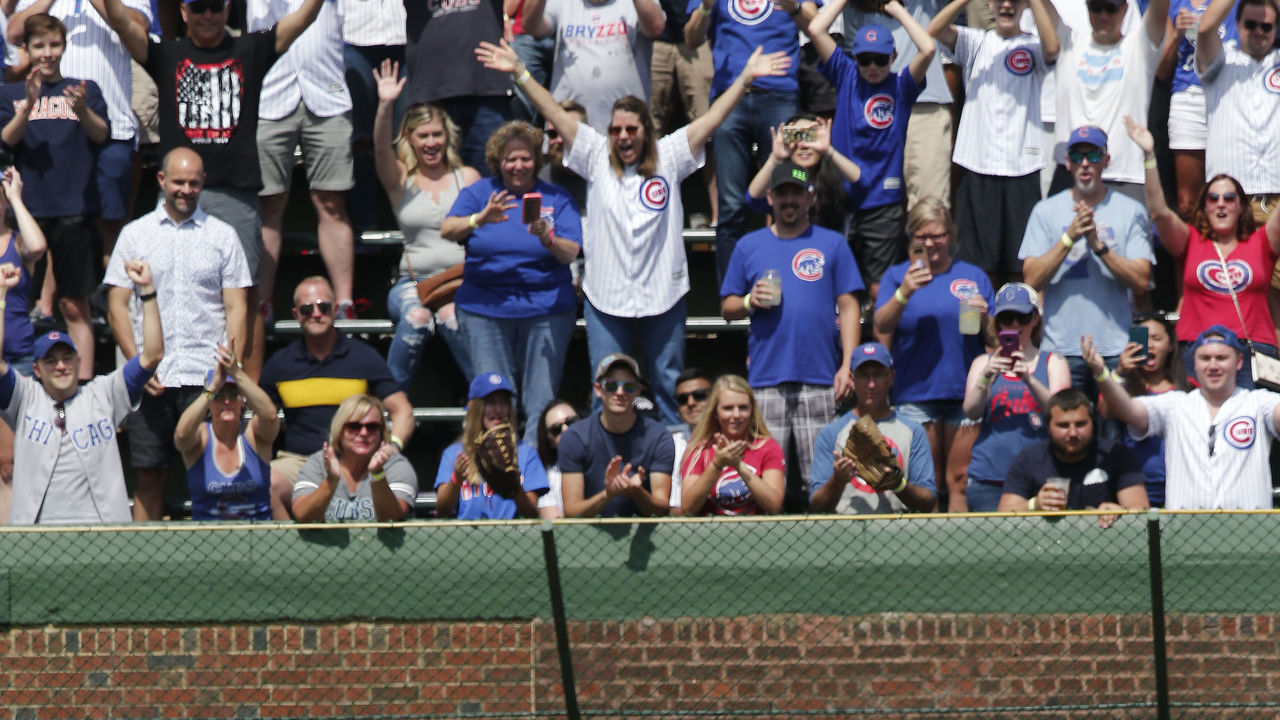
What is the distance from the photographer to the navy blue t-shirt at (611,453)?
8.91m

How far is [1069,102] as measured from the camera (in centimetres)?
1055

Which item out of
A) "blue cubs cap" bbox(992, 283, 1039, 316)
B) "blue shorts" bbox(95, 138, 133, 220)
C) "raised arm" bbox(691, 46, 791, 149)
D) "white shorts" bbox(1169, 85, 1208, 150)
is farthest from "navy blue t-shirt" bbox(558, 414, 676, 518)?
"white shorts" bbox(1169, 85, 1208, 150)

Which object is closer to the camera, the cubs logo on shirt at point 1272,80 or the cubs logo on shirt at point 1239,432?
the cubs logo on shirt at point 1239,432

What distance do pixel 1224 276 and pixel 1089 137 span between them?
3.47 feet

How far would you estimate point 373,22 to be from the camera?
1130 centimetres

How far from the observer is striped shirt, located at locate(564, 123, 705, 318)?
10.1 metres

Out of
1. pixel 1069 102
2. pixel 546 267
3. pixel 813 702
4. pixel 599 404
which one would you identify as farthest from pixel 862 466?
pixel 1069 102

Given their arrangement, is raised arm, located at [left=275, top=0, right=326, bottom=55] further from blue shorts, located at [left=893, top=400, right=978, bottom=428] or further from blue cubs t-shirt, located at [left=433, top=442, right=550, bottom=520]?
blue shorts, located at [left=893, top=400, right=978, bottom=428]

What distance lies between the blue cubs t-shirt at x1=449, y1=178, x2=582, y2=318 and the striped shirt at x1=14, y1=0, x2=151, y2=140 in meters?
2.24

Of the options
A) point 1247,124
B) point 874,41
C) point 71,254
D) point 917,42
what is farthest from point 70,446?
point 1247,124

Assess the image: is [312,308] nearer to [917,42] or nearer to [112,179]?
[112,179]

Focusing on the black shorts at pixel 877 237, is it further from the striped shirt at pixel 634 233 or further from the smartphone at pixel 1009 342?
the smartphone at pixel 1009 342

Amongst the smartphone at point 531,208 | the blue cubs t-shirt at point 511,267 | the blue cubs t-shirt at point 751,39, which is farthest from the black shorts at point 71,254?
the blue cubs t-shirt at point 751,39

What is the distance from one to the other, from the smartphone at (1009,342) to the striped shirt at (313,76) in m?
4.28
